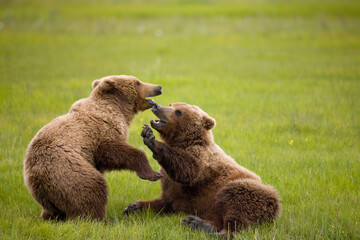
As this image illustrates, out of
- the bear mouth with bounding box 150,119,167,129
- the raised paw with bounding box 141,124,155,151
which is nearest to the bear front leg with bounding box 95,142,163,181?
the raised paw with bounding box 141,124,155,151

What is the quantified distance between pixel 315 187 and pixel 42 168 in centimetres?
413

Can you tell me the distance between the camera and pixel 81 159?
505cm

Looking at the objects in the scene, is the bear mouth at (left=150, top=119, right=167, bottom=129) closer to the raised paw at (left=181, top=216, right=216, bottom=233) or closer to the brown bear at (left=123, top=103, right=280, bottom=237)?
the brown bear at (left=123, top=103, right=280, bottom=237)

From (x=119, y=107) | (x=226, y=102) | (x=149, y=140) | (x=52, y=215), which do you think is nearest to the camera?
(x=52, y=215)

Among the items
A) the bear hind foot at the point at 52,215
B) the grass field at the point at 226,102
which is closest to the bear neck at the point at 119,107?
the grass field at the point at 226,102

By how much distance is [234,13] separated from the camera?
4597 centimetres

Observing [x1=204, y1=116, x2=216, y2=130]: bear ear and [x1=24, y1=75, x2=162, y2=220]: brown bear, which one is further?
[x1=204, y1=116, x2=216, y2=130]: bear ear

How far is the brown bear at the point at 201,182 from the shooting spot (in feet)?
16.5

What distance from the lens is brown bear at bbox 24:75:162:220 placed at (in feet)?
16.1

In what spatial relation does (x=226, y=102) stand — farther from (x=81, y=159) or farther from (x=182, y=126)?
(x=81, y=159)

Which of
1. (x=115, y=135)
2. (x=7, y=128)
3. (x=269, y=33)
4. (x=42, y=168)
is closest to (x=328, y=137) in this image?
(x=115, y=135)

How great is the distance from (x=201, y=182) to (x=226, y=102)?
6945mm

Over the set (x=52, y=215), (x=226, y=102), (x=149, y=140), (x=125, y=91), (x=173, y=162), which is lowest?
(x=52, y=215)

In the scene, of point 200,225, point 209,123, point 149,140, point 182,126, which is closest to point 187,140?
point 182,126
